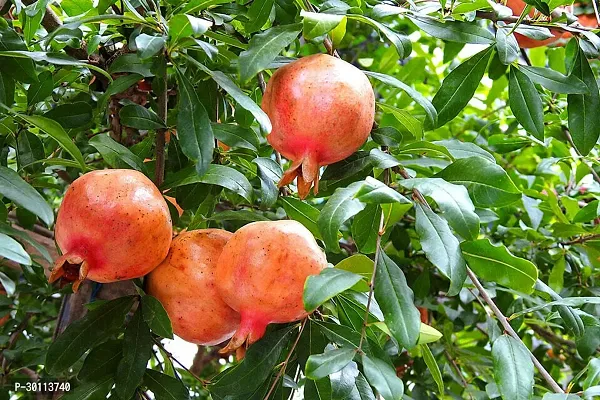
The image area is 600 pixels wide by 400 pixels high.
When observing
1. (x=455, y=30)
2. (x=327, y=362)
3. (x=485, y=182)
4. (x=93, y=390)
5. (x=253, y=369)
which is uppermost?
(x=455, y=30)

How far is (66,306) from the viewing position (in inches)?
54.0

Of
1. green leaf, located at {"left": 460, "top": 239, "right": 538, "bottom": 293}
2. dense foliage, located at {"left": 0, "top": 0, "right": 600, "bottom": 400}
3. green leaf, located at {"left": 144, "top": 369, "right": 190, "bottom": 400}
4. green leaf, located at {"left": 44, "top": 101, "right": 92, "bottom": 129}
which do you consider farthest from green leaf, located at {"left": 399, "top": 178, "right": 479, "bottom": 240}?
green leaf, located at {"left": 44, "top": 101, "right": 92, "bottom": 129}

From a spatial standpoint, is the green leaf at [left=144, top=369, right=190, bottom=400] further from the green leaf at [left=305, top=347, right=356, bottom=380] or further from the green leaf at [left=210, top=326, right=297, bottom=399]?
the green leaf at [left=305, top=347, right=356, bottom=380]

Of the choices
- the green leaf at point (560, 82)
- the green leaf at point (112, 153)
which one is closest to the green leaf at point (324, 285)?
the green leaf at point (112, 153)

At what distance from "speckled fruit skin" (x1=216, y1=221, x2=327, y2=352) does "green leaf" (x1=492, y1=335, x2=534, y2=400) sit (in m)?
0.24

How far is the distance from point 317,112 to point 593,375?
493mm

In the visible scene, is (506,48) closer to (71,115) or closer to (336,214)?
(336,214)

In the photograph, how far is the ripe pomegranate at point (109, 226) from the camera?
0.74 meters

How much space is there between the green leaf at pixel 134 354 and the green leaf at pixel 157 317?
0.20 ft

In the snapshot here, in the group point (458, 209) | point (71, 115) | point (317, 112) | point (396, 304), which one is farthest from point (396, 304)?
point (71, 115)

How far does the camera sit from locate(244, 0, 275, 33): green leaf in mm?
849

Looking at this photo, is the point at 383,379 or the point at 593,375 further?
the point at 593,375

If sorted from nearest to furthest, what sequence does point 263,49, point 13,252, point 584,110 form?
point 13,252, point 263,49, point 584,110

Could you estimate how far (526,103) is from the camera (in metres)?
0.95
